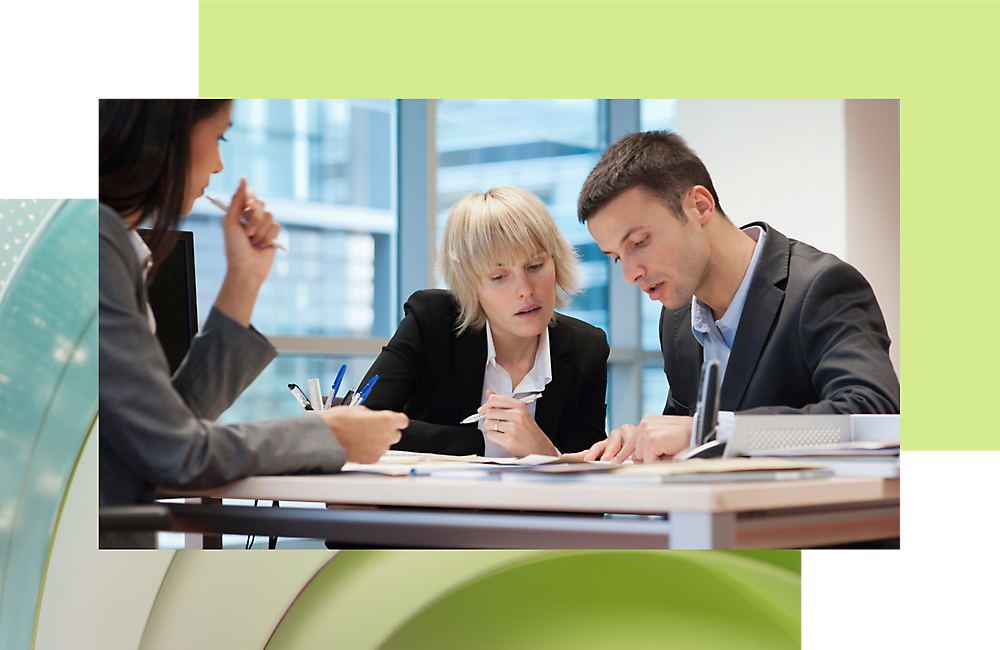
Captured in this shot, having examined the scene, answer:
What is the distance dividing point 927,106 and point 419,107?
3.76 feet

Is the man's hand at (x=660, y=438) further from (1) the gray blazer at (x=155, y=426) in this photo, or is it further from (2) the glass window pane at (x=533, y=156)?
(1) the gray blazer at (x=155, y=426)

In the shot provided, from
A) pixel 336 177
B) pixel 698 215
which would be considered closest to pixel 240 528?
pixel 336 177

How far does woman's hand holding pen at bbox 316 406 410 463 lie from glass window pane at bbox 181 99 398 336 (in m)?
0.27

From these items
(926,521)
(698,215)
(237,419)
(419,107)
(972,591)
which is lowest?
(972,591)

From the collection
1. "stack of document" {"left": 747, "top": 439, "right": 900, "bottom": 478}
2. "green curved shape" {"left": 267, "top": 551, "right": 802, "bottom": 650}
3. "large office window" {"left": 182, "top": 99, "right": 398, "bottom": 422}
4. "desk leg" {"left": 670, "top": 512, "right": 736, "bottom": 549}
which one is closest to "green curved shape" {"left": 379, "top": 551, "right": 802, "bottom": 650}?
"green curved shape" {"left": 267, "top": 551, "right": 802, "bottom": 650}

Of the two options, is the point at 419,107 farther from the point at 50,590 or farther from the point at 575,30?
the point at 50,590

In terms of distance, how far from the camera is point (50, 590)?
2.02 metres

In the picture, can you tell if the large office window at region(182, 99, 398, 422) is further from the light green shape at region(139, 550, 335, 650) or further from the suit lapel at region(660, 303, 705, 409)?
the suit lapel at region(660, 303, 705, 409)

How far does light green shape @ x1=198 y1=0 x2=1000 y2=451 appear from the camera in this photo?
222 cm

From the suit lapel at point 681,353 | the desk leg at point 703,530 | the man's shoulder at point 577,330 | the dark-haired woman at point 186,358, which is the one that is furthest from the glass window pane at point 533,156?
the desk leg at point 703,530

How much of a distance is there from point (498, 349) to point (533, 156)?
16.6 inches

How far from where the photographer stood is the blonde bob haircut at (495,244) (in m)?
1.92

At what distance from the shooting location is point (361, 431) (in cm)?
172

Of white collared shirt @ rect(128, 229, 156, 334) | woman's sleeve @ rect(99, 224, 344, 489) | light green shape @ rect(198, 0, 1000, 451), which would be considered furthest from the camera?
light green shape @ rect(198, 0, 1000, 451)
